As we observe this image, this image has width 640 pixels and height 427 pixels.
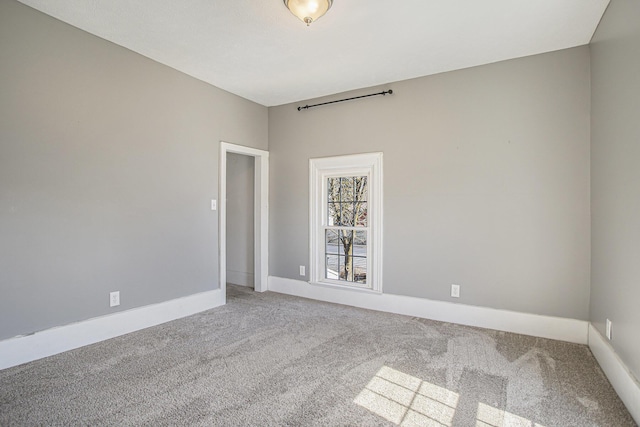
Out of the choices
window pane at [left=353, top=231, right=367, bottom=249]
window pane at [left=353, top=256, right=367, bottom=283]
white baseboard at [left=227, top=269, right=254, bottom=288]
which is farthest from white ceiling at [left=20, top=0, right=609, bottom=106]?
white baseboard at [left=227, top=269, right=254, bottom=288]

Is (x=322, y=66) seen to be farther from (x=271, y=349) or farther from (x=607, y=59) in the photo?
(x=271, y=349)

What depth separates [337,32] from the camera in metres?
2.71

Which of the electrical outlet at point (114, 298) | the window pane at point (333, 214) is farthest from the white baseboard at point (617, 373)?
the electrical outlet at point (114, 298)

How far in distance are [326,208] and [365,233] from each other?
657 millimetres

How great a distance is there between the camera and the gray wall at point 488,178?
2934 mm

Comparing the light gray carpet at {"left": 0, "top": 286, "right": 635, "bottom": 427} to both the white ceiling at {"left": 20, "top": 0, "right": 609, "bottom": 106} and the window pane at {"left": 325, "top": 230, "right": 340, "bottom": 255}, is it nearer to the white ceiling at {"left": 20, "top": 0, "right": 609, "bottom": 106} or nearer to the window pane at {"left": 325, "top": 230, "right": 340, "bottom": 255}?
the window pane at {"left": 325, "top": 230, "right": 340, "bottom": 255}

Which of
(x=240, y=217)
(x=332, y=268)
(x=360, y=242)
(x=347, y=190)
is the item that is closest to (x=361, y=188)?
(x=347, y=190)

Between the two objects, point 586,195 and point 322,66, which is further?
point 322,66

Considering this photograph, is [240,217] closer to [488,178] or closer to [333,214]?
[333,214]

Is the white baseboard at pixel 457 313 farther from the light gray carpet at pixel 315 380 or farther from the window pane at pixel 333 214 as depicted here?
the window pane at pixel 333 214

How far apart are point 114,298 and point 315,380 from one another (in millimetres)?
2016

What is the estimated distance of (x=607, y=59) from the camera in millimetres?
2406

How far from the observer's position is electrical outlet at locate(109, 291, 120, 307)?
297 centimetres

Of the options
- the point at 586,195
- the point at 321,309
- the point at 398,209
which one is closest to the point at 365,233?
the point at 398,209
